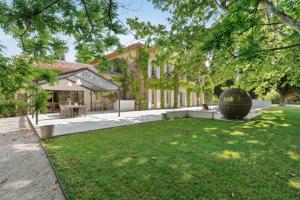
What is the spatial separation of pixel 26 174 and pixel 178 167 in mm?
3381

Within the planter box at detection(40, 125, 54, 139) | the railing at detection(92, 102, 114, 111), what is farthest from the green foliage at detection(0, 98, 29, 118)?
the railing at detection(92, 102, 114, 111)

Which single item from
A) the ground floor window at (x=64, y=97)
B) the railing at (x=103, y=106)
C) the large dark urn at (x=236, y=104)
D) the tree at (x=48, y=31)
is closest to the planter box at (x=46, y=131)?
the tree at (x=48, y=31)

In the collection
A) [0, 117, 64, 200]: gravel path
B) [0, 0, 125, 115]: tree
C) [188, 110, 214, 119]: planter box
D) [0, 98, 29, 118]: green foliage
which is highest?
[0, 0, 125, 115]: tree

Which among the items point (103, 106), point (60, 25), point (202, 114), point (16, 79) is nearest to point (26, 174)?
point (16, 79)

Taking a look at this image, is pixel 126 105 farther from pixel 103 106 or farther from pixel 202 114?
pixel 202 114

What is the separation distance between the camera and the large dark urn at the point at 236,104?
41.2 ft

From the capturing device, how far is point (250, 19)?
7.62 ft

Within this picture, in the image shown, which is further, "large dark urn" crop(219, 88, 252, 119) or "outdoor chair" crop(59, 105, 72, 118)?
"outdoor chair" crop(59, 105, 72, 118)

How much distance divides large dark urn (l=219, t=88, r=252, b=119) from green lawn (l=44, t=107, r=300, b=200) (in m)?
5.37

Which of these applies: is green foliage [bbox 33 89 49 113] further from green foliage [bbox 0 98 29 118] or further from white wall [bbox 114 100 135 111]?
white wall [bbox 114 100 135 111]

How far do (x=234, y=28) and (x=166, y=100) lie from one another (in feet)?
76.8

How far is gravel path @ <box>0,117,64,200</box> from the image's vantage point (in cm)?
355

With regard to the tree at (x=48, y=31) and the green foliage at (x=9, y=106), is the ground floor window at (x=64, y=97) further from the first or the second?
the green foliage at (x=9, y=106)

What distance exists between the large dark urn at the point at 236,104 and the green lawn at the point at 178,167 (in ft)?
17.6
